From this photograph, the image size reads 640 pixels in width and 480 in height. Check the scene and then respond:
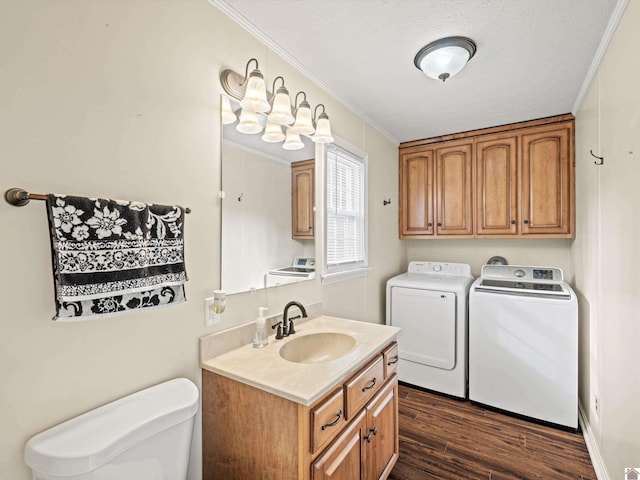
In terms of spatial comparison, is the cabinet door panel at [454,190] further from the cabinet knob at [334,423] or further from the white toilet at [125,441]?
the white toilet at [125,441]

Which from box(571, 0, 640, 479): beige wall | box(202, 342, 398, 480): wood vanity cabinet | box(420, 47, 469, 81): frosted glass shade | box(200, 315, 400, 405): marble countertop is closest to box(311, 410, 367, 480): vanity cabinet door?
box(202, 342, 398, 480): wood vanity cabinet

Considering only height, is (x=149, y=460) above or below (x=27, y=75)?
below

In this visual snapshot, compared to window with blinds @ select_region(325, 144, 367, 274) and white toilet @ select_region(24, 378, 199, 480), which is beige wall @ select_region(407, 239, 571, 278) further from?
white toilet @ select_region(24, 378, 199, 480)

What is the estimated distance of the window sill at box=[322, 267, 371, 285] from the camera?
2.12 metres

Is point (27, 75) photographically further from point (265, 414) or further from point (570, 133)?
point (570, 133)

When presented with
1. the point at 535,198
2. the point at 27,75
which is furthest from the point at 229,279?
the point at 535,198

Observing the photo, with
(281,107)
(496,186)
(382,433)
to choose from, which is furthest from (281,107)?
(496,186)

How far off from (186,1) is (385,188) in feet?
7.17

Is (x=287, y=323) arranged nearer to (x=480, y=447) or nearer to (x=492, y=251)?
(x=480, y=447)

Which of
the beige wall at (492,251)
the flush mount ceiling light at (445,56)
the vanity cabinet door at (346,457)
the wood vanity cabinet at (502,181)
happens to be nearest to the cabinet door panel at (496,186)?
the wood vanity cabinet at (502,181)

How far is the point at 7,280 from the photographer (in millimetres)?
820

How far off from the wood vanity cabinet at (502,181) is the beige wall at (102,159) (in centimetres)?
228

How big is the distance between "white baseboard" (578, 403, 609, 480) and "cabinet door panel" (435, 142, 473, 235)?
1628 millimetres

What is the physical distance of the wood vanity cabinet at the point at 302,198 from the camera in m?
1.86
